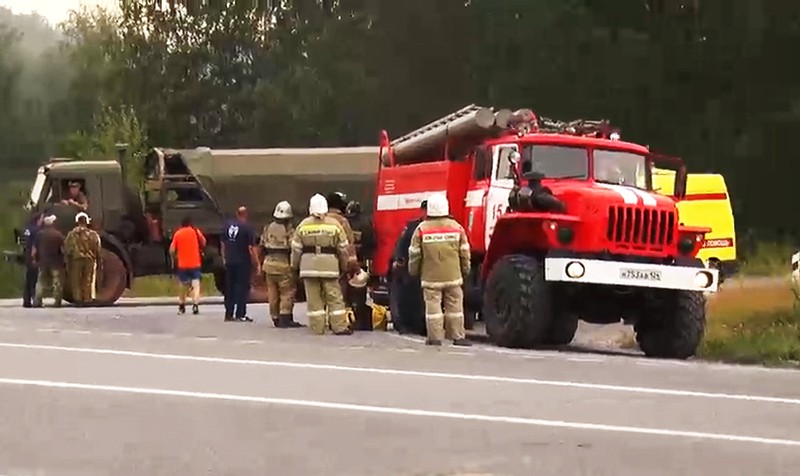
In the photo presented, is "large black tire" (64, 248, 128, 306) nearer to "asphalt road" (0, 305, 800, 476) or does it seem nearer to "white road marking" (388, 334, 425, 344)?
"white road marking" (388, 334, 425, 344)

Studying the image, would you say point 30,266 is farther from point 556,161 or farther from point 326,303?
point 556,161

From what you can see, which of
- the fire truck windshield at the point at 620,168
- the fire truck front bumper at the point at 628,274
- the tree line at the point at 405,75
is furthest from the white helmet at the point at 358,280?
the tree line at the point at 405,75

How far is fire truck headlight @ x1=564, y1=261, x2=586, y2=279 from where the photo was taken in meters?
15.4

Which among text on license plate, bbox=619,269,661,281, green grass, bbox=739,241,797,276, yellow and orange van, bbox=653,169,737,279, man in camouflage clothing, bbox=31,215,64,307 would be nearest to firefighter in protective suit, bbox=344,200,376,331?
text on license plate, bbox=619,269,661,281

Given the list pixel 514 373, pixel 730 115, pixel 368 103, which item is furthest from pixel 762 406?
pixel 368 103

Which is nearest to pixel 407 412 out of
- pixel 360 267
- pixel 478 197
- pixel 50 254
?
pixel 478 197

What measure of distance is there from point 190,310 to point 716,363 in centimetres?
1183

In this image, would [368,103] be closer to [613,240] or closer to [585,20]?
[585,20]

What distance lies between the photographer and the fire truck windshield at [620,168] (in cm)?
1709

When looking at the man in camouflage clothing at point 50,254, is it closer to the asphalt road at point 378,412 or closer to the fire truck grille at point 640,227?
the asphalt road at point 378,412

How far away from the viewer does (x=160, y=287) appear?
34.8m

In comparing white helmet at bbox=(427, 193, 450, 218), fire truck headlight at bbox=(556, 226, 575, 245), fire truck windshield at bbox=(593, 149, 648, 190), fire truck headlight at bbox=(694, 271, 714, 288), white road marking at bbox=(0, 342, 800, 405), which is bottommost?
white road marking at bbox=(0, 342, 800, 405)

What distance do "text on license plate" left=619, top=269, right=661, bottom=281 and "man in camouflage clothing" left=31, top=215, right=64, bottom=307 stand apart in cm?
1259

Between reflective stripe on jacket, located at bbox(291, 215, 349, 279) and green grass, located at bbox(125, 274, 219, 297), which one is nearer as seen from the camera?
reflective stripe on jacket, located at bbox(291, 215, 349, 279)
